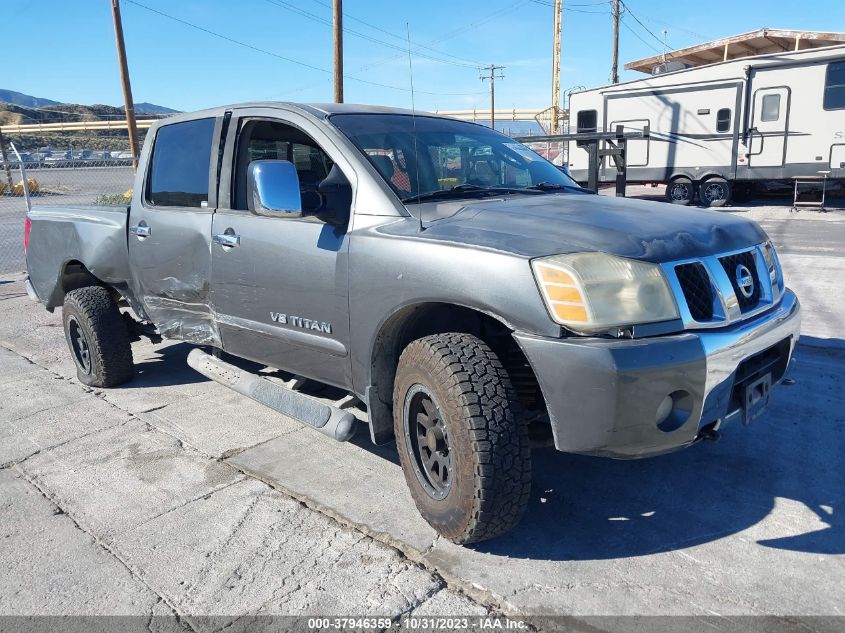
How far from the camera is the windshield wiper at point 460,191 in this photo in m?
3.23

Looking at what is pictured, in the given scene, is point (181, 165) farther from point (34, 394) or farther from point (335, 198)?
point (34, 394)

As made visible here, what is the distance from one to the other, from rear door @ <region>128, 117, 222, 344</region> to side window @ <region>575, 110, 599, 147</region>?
1561cm

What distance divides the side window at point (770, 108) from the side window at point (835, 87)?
3.15 feet

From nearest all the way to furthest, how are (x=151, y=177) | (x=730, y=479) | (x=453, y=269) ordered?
(x=453, y=269), (x=730, y=479), (x=151, y=177)

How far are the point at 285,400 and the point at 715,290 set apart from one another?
214cm

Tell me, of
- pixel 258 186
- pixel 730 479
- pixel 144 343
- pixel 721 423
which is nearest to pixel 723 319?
pixel 721 423

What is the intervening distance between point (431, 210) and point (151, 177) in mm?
2490

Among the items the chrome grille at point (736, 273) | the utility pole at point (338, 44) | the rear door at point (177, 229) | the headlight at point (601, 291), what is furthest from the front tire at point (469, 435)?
the utility pole at point (338, 44)

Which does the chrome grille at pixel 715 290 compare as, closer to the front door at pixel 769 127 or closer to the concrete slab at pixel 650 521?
the concrete slab at pixel 650 521

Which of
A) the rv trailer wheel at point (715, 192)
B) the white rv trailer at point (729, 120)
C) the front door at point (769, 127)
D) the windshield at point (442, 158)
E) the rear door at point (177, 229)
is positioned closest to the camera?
the windshield at point (442, 158)

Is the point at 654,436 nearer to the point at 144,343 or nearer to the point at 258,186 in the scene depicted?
the point at 258,186

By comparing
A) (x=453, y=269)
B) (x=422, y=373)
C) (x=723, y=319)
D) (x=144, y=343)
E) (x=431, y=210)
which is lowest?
(x=144, y=343)

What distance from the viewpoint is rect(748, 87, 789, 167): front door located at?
1513 cm

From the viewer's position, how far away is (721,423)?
2664 millimetres
